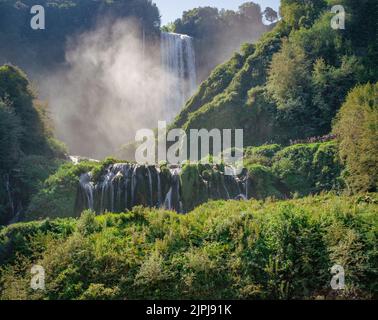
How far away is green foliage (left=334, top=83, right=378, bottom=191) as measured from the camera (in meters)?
22.6

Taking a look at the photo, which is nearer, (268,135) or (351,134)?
(351,134)

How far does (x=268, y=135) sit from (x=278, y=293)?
24.8 meters

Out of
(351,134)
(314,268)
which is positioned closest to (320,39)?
(351,134)

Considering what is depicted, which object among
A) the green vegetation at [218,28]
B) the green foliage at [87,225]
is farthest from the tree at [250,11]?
the green foliage at [87,225]

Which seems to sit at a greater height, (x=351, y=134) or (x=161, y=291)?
(x=351, y=134)

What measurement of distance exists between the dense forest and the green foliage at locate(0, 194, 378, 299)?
0.13 ft

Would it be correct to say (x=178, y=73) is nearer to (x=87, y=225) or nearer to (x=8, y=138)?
(x=8, y=138)

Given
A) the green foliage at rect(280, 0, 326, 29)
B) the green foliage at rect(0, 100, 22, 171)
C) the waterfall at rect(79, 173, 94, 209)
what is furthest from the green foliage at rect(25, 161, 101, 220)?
the green foliage at rect(280, 0, 326, 29)

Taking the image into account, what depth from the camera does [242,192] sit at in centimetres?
2683

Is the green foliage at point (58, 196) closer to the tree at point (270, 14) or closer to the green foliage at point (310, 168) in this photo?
the green foliage at point (310, 168)

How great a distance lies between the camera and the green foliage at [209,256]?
12359mm

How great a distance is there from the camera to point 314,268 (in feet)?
42.1

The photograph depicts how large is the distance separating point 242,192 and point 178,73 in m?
42.5
